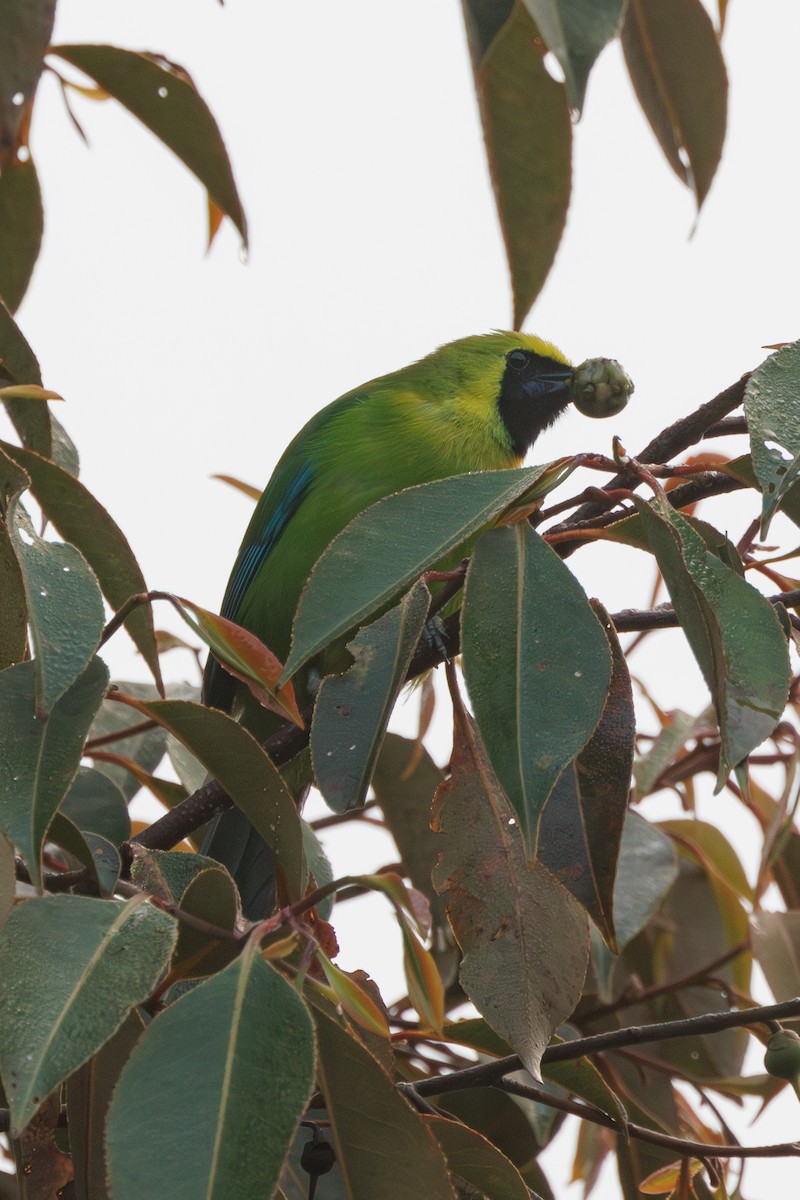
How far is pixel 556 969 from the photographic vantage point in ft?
4.75

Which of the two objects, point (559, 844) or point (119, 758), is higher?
point (559, 844)

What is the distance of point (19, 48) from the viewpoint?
1.22 m

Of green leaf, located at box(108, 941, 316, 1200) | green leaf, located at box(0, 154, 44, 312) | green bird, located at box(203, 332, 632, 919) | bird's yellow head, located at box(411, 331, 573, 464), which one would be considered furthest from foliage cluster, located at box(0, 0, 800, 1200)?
bird's yellow head, located at box(411, 331, 573, 464)

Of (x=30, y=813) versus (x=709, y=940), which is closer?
(x=30, y=813)

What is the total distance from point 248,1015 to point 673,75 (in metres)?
1.41

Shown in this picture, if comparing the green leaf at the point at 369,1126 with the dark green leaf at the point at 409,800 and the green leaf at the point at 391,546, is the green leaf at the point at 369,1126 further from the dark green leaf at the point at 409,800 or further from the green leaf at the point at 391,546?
the dark green leaf at the point at 409,800

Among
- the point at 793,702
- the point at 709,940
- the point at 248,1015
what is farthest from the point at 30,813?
the point at 709,940

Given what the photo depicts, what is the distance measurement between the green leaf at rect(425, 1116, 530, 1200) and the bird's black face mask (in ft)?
7.00

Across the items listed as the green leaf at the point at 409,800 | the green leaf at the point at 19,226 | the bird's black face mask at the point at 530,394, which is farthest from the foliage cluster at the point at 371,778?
the bird's black face mask at the point at 530,394

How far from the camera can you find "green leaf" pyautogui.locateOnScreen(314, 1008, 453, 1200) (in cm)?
130

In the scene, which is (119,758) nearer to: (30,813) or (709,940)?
(30,813)

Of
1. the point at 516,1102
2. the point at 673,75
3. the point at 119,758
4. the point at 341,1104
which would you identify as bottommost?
the point at 516,1102

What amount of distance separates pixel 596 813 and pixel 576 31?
76cm

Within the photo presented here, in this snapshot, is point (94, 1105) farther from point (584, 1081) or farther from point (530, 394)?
point (530, 394)
